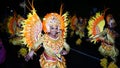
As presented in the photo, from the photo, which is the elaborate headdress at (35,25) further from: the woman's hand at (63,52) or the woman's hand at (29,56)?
the woman's hand at (63,52)

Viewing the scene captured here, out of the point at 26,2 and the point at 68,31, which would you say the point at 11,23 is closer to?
the point at 26,2

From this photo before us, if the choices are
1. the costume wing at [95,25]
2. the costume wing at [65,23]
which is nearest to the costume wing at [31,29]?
the costume wing at [65,23]

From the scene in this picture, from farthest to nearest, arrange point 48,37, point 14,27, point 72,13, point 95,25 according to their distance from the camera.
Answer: point 95,25 < point 72,13 < point 48,37 < point 14,27

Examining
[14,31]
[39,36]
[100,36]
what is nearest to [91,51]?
[100,36]

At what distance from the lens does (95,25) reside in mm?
2963

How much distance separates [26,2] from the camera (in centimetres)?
259

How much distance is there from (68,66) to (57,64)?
110 millimetres

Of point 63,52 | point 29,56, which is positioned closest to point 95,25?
point 63,52

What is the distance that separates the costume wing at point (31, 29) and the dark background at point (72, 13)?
0.15ft

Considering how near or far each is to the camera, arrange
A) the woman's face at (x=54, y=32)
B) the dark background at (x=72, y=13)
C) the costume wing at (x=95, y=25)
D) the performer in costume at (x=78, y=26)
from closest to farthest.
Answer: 1. the dark background at (x=72, y=13)
2. the woman's face at (x=54, y=32)
3. the performer in costume at (x=78, y=26)
4. the costume wing at (x=95, y=25)

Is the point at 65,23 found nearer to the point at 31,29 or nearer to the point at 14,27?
the point at 31,29

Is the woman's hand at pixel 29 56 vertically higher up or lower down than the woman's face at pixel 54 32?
lower down

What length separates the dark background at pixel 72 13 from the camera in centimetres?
255

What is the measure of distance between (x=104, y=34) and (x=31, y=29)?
727 millimetres
